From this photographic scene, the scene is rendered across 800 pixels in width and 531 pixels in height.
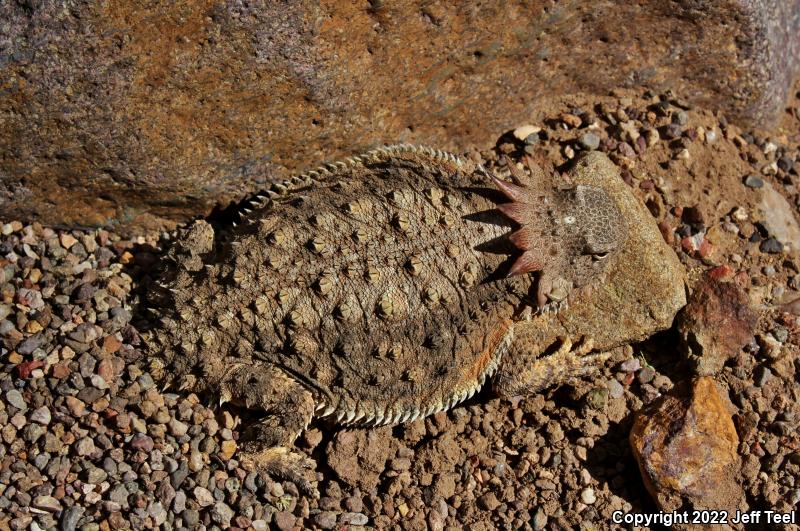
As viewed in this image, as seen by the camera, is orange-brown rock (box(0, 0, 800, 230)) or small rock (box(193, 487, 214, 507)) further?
small rock (box(193, 487, 214, 507))

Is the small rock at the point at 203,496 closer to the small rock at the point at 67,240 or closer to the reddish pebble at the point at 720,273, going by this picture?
the small rock at the point at 67,240

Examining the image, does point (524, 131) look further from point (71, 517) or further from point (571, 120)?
point (71, 517)

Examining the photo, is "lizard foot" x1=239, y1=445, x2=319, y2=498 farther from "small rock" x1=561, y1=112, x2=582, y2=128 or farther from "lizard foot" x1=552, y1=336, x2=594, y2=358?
"small rock" x1=561, y1=112, x2=582, y2=128

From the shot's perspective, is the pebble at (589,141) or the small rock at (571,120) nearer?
the pebble at (589,141)

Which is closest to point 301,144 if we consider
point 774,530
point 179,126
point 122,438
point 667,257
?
point 179,126

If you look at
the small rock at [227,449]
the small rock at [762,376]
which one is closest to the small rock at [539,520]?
the small rock at [762,376]

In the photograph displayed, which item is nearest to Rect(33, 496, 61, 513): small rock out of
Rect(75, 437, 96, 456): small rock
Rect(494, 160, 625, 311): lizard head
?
Rect(75, 437, 96, 456): small rock

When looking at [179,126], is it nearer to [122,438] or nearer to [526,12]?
[122,438]
